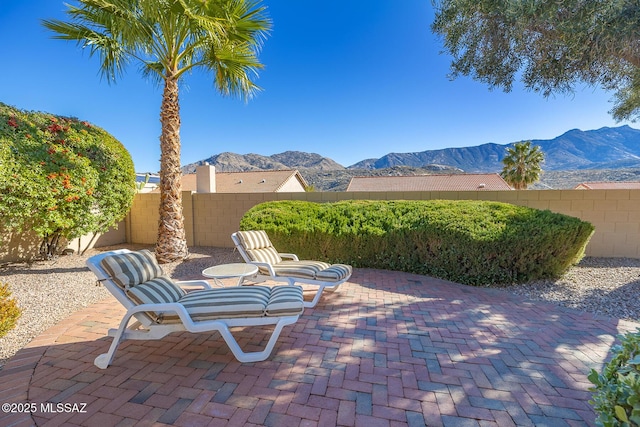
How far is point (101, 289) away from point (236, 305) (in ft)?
13.7

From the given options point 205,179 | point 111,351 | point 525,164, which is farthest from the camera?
point 525,164

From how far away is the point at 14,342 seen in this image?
3.45 meters

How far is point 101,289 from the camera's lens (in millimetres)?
5445

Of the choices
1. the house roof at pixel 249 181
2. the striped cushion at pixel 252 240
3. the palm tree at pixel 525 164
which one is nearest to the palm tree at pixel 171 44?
the striped cushion at pixel 252 240

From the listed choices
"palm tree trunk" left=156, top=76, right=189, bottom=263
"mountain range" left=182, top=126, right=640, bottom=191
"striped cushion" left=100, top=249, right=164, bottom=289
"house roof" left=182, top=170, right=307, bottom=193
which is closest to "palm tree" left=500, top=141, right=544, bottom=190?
"house roof" left=182, top=170, right=307, bottom=193

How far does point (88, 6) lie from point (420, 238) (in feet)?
28.3

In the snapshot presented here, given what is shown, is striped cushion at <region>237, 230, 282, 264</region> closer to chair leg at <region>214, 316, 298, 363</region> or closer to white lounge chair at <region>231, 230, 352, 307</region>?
white lounge chair at <region>231, 230, 352, 307</region>

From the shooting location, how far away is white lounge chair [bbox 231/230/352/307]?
14.9ft

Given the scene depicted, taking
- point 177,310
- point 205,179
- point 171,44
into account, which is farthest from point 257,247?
point 205,179

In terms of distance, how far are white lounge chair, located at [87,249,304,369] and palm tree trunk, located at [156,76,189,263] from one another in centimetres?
448

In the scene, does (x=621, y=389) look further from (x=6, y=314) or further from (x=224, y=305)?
(x=6, y=314)

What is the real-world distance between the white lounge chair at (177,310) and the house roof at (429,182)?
24935mm

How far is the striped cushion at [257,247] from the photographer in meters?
5.32

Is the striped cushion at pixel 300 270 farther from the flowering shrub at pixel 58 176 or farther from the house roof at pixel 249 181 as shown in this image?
the house roof at pixel 249 181
